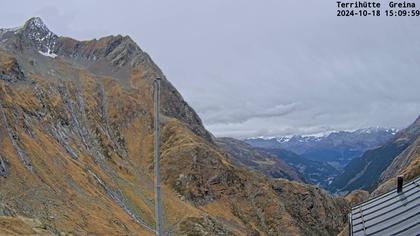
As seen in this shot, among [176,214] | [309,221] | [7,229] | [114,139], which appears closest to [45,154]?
[176,214]

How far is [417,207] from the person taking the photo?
26547mm

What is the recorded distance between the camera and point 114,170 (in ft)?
422

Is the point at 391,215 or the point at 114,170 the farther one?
the point at 114,170

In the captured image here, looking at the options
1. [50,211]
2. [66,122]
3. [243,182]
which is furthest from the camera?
[243,182]

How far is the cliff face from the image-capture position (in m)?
86.1

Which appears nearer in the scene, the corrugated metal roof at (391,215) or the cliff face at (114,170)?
the corrugated metal roof at (391,215)

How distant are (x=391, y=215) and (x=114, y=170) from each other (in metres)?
108

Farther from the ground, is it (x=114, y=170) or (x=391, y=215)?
(x=391, y=215)

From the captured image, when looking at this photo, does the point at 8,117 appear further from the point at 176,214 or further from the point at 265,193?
the point at 265,193

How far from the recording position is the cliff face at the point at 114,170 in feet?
283

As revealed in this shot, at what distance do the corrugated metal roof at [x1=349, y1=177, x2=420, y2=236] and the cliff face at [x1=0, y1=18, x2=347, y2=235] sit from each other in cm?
3946

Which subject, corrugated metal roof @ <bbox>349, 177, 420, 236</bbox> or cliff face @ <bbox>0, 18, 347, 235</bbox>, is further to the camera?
cliff face @ <bbox>0, 18, 347, 235</bbox>

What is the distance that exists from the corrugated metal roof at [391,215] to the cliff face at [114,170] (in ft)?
129

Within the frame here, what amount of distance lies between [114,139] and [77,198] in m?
60.0
